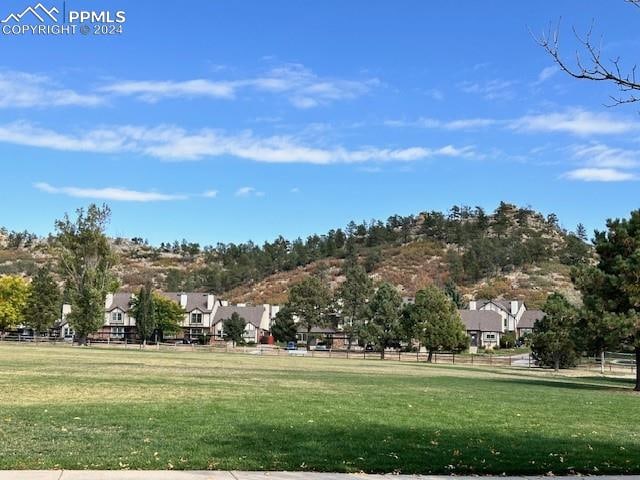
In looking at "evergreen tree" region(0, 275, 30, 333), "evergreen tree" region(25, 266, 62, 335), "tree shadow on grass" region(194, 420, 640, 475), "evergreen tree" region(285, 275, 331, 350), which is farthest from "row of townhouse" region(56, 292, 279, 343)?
"tree shadow on grass" region(194, 420, 640, 475)

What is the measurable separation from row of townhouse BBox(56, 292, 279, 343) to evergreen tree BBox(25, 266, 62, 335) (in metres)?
23.2

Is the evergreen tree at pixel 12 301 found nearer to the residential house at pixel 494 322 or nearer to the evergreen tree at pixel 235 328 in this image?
the evergreen tree at pixel 235 328

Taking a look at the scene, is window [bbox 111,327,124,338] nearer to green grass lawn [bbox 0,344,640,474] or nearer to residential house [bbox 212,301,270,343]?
residential house [bbox 212,301,270,343]

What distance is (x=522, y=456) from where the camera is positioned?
36.6 feet

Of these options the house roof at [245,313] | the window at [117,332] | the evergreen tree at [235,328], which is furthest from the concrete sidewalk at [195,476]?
the house roof at [245,313]

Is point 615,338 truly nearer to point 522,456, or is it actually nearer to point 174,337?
point 522,456

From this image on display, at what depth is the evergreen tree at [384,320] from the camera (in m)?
79.8

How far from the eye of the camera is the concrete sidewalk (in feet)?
28.0

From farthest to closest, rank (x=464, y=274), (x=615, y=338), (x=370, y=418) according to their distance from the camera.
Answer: (x=464, y=274)
(x=615, y=338)
(x=370, y=418)

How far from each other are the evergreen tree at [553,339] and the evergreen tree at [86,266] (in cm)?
4787

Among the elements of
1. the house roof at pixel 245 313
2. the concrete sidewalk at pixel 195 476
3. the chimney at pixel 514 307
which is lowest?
the concrete sidewalk at pixel 195 476

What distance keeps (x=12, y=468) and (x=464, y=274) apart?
182 meters

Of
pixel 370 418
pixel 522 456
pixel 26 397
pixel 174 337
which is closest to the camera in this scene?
pixel 522 456

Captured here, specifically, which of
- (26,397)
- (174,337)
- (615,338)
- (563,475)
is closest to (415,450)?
(563,475)
